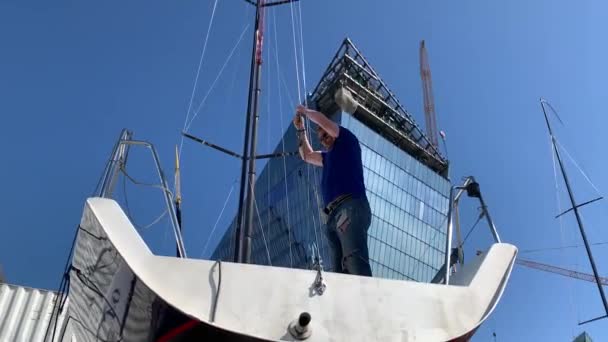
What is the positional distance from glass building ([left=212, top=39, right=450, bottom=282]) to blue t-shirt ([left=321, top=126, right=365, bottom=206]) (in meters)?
37.2

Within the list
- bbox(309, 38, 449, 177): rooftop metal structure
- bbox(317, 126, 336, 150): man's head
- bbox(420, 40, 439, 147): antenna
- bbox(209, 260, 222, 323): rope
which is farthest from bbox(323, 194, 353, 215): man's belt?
bbox(420, 40, 439, 147): antenna

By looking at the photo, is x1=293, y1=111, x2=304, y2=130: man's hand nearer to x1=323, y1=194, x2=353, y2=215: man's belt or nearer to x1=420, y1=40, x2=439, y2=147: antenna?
x1=323, y1=194, x2=353, y2=215: man's belt

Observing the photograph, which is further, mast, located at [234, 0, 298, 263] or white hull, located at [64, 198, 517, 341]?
mast, located at [234, 0, 298, 263]

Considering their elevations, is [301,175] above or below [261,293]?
above

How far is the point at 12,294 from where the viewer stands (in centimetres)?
1159

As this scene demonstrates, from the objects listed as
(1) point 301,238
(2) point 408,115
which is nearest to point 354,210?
(1) point 301,238

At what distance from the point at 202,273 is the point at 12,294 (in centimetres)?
1042

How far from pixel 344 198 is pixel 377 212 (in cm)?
4824

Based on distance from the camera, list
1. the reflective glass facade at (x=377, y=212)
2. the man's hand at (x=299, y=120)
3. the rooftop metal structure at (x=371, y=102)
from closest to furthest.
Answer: the man's hand at (x=299, y=120)
the reflective glass facade at (x=377, y=212)
the rooftop metal structure at (x=371, y=102)

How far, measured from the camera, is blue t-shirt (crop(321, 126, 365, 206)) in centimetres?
475

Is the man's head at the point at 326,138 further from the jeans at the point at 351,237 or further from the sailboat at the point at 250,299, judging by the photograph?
the sailboat at the point at 250,299

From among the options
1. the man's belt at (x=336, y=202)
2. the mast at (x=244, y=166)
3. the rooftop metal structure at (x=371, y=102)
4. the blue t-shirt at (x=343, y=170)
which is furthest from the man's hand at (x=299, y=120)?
the rooftop metal structure at (x=371, y=102)

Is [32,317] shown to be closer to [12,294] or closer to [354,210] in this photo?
[12,294]

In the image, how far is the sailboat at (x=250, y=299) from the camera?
3.12m
